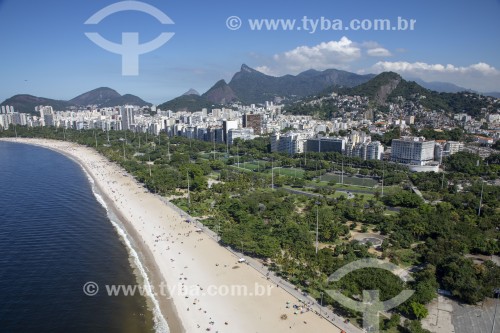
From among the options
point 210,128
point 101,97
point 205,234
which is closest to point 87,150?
point 210,128

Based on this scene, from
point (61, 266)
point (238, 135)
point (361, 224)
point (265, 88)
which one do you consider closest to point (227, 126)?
point (238, 135)

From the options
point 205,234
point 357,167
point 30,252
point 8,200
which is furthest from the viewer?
point 357,167

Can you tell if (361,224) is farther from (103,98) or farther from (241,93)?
(103,98)

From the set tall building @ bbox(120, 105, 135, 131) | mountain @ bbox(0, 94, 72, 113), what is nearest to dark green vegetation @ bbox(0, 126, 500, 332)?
tall building @ bbox(120, 105, 135, 131)

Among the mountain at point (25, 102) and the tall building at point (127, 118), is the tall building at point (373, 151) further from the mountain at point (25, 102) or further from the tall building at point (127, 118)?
the mountain at point (25, 102)

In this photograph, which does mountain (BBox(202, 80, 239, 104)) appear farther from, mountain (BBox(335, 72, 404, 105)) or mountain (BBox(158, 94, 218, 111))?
mountain (BBox(335, 72, 404, 105))

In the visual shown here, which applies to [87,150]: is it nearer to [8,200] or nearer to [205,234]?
[8,200]
